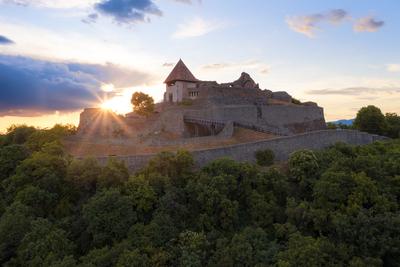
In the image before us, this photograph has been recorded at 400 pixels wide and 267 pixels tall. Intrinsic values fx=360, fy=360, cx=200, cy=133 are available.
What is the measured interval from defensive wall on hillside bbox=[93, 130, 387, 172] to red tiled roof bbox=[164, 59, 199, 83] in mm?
18453

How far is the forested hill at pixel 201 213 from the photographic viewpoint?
60.7ft

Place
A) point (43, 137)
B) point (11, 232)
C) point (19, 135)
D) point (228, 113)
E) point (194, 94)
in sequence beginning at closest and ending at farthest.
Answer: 1. point (11, 232)
2. point (43, 137)
3. point (228, 113)
4. point (19, 135)
5. point (194, 94)

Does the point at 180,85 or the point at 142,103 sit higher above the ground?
the point at 180,85

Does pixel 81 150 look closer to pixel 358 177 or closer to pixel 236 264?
pixel 236 264

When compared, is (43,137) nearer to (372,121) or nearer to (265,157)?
(265,157)

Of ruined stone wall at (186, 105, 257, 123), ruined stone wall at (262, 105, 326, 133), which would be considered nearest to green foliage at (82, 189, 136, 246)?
ruined stone wall at (186, 105, 257, 123)

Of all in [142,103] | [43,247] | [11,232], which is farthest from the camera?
[142,103]

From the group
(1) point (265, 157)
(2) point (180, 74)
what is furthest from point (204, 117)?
(1) point (265, 157)

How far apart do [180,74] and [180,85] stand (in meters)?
1.85

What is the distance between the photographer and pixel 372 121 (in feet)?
140

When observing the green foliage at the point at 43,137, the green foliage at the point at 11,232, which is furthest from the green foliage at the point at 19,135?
the green foliage at the point at 11,232

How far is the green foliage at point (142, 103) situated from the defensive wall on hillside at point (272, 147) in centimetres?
1508

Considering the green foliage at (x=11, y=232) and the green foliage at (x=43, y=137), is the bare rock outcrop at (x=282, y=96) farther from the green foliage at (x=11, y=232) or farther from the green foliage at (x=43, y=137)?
the green foliage at (x=11, y=232)

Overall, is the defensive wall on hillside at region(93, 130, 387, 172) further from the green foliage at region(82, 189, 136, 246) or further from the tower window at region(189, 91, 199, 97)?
the tower window at region(189, 91, 199, 97)
